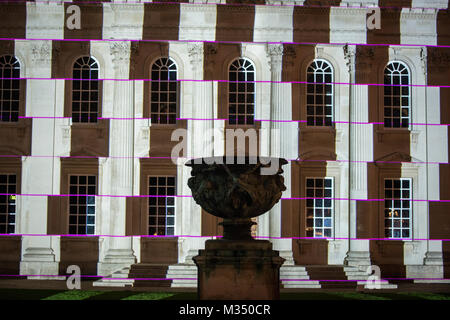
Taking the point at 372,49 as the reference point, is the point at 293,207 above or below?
below

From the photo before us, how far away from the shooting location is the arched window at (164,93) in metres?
25.4

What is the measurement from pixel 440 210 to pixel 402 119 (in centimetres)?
313

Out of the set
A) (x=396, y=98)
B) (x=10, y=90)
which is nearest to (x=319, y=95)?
(x=396, y=98)

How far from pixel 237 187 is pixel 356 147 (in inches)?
487

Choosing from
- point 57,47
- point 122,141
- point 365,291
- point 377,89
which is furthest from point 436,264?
point 57,47

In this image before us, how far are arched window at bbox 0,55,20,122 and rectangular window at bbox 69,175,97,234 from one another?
2.80 meters

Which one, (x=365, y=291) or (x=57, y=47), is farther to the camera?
(x=57, y=47)

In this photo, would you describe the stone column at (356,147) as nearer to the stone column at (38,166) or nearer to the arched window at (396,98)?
the arched window at (396,98)

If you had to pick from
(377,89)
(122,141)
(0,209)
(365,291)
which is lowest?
(365,291)

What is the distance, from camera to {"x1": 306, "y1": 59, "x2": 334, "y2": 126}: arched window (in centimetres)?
2562

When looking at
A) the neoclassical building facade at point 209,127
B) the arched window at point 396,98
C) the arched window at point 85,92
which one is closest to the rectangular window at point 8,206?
the neoclassical building facade at point 209,127

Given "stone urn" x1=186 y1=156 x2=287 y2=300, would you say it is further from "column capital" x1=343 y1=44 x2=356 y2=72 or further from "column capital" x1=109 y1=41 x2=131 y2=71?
"column capital" x1=343 y1=44 x2=356 y2=72

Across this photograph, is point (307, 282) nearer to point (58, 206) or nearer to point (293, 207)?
point (293, 207)

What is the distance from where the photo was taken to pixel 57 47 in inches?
992
